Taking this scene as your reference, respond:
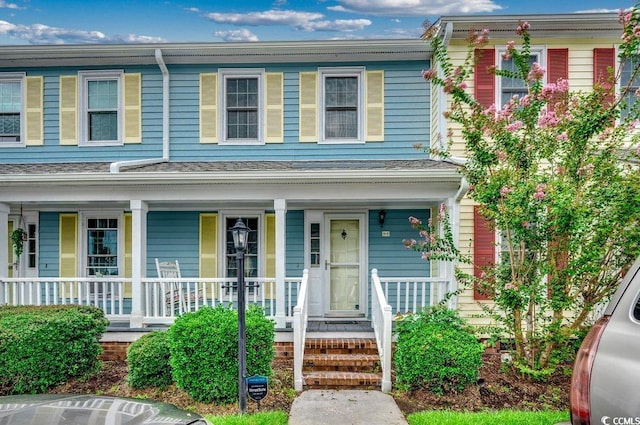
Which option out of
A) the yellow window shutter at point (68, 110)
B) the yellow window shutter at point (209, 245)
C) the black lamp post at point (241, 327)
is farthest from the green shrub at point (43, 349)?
the yellow window shutter at point (68, 110)

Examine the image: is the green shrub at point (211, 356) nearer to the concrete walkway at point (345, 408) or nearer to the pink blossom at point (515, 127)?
the concrete walkway at point (345, 408)

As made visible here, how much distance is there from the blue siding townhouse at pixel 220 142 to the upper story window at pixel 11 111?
26mm

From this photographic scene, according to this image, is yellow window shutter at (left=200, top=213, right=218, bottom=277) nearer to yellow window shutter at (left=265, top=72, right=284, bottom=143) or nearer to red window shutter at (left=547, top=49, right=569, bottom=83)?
yellow window shutter at (left=265, top=72, right=284, bottom=143)

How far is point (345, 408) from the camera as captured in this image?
186 inches

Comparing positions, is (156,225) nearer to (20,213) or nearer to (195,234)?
(195,234)

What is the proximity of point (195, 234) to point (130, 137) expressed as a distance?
2260mm

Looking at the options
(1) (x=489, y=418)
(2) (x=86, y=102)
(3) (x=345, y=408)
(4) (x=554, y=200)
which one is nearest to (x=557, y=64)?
(4) (x=554, y=200)

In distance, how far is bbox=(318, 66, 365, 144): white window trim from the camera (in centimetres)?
820

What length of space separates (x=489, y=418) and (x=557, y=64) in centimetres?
616

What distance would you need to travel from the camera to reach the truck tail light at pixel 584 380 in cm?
183

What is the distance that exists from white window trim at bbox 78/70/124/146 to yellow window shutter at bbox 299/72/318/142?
3.47m

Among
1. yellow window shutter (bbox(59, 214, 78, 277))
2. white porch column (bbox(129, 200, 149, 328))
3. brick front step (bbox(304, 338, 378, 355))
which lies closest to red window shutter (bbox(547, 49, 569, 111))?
brick front step (bbox(304, 338, 378, 355))

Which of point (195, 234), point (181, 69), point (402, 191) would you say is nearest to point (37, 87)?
point (181, 69)

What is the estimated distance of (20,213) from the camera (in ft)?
27.2
